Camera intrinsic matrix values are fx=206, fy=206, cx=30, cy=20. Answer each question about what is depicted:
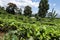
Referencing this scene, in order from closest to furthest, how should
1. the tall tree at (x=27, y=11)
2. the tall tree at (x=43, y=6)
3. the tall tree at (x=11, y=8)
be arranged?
the tall tree at (x=11, y=8), the tall tree at (x=27, y=11), the tall tree at (x=43, y=6)

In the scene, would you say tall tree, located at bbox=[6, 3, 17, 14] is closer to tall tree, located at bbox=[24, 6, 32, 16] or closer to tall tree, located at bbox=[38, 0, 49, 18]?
tall tree, located at bbox=[24, 6, 32, 16]

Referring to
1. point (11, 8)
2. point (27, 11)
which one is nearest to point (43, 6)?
point (27, 11)

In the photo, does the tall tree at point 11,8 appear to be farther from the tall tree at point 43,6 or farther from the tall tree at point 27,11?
the tall tree at point 43,6

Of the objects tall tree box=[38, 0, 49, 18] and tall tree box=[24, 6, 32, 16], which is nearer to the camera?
tall tree box=[24, 6, 32, 16]

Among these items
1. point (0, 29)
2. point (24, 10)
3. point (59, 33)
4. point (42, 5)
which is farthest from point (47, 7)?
point (59, 33)

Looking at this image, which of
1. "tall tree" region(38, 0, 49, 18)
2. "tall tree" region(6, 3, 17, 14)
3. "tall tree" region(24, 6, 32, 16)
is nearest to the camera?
"tall tree" region(6, 3, 17, 14)

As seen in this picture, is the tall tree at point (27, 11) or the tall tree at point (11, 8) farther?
the tall tree at point (27, 11)

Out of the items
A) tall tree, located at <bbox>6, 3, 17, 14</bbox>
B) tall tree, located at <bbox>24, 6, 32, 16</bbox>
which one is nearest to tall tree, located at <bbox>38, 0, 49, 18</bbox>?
tall tree, located at <bbox>24, 6, 32, 16</bbox>

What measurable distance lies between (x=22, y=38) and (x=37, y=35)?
0.35 metres

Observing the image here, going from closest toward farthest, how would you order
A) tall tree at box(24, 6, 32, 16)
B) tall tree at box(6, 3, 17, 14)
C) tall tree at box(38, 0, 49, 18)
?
tall tree at box(6, 3, 17, 14), tall tree at box(24, 6, 32, 16), tall tree at box(38, 0, 49, 18)

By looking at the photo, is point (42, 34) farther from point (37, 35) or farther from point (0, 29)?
point (0, 29)

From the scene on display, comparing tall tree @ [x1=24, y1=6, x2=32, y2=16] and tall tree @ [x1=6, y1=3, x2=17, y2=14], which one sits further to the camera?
tall tree @ [x1=24, y1=6, x2=32, y2=16]

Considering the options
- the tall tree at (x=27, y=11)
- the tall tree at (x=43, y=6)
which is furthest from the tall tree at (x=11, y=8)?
the tall tree at (x=43, y=6)

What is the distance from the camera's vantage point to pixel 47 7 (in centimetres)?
4609
